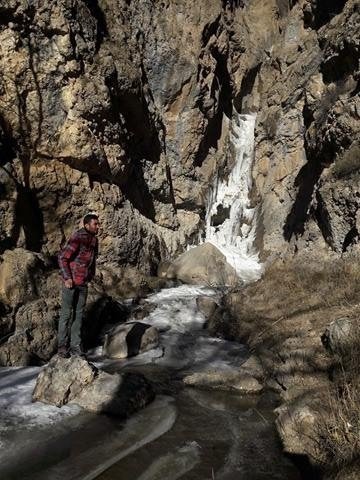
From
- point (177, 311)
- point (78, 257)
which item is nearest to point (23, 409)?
point (78, 257)

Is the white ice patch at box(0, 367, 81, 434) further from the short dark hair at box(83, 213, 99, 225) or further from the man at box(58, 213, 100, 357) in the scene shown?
the short dark hair at box(83, 213, 99, 225)

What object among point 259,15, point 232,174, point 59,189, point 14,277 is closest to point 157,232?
point 59,189

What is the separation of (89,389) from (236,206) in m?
18.7

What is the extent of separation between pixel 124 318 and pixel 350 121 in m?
8.47

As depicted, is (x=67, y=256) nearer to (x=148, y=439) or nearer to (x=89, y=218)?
(x=89, y=218)

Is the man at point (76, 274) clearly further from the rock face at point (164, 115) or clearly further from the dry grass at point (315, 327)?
the rock face at point (164, 115)

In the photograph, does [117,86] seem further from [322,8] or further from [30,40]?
[322,8]

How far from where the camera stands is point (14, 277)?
1015 centimetres

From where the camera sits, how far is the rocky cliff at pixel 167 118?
1312 cm

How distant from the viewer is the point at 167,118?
20.8m

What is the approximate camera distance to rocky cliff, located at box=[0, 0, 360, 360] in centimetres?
1312

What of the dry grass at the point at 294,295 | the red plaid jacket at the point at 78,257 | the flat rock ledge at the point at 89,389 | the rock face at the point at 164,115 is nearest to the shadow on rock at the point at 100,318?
the dry grass at the point at 294,295

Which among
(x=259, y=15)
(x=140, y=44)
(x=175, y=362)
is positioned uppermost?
(x=259, y=15)

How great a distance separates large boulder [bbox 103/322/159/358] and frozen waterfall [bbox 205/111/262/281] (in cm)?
1212
